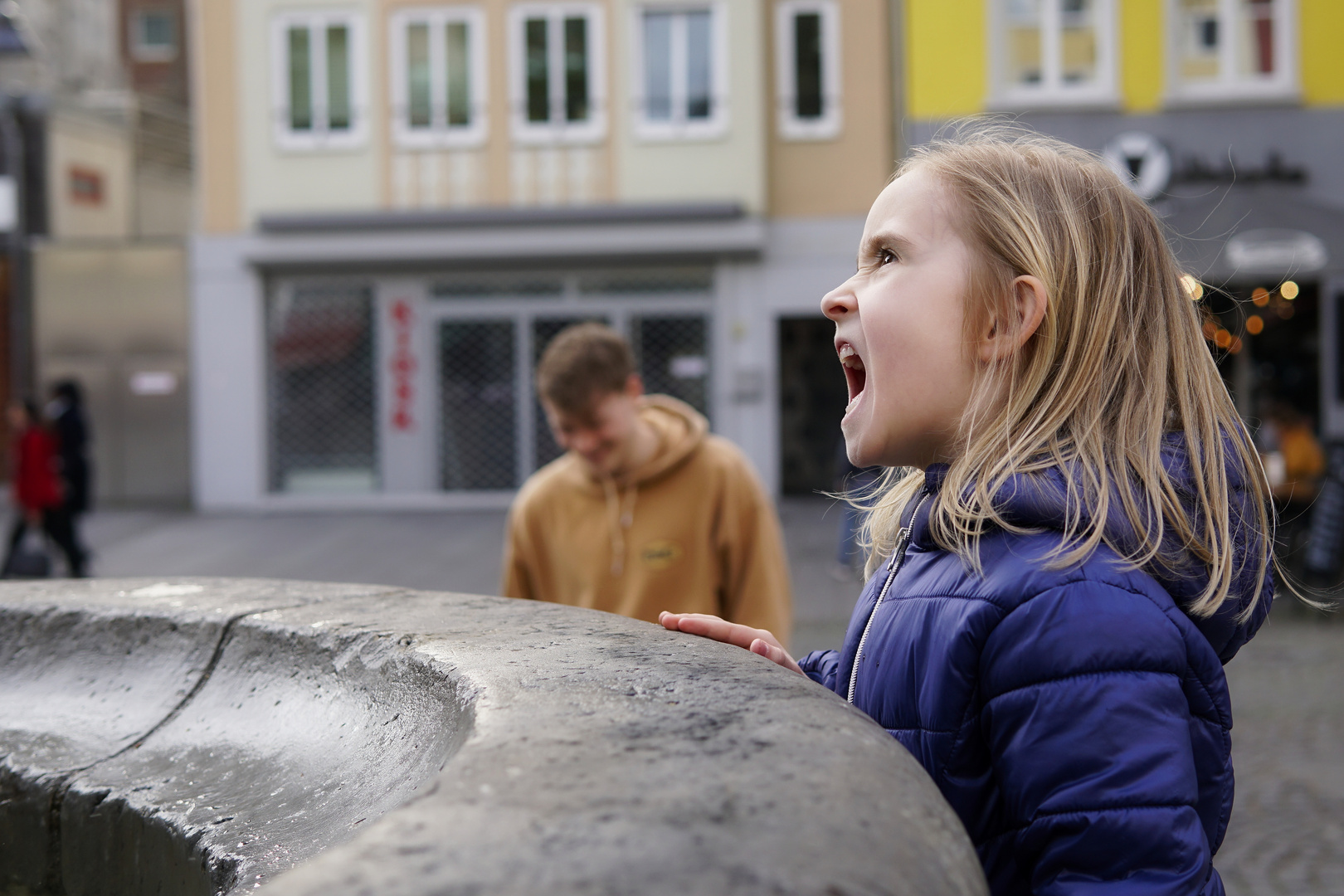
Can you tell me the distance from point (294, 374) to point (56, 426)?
5.46 metres

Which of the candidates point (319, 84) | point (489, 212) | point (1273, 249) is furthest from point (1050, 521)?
point (319, 84)

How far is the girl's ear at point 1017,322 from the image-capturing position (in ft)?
4.65

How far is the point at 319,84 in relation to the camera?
16562 mm

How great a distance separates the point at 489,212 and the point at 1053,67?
6.95m

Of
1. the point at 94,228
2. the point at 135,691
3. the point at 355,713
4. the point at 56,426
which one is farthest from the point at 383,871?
the point at 94,228

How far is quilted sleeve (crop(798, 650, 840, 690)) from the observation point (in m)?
1.64

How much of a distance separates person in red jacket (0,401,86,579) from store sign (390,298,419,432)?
21.3 ft

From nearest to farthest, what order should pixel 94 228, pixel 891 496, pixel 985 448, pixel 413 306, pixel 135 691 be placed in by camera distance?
pixel 985 448 < pixel 891 496 < pixel 135 691 < pixel 413 306 < pixel 94 228

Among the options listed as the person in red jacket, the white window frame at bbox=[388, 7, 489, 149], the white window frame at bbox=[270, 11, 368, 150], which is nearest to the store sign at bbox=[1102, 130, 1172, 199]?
the white window frame at bbox=[388, 7, 489, 149]

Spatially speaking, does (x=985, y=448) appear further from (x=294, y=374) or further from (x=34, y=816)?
(x=294, y=374)

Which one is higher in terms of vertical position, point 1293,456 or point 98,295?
point 98,295

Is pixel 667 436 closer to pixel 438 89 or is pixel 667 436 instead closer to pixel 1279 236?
pixel 1279 236

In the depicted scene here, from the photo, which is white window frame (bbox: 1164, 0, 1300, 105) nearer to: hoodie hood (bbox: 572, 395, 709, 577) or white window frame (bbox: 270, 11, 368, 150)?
white window frame (bbox: 270, 11, 368, 150)

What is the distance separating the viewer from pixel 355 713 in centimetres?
176
